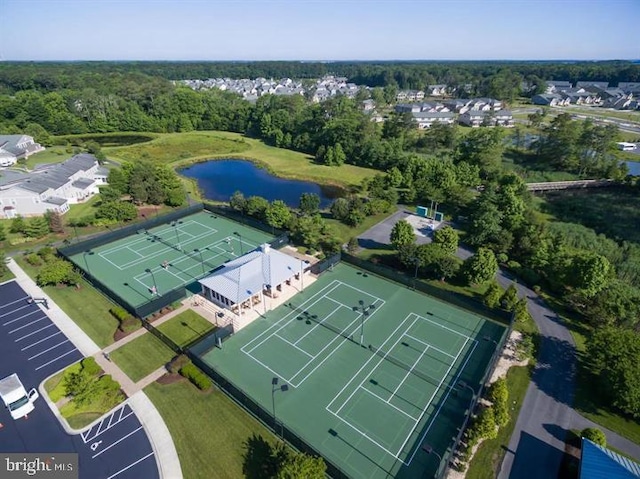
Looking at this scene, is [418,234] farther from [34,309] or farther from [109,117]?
[109,117]

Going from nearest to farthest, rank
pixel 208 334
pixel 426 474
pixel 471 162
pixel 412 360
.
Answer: pixel 426 474 < pixel 412 360 < pixel 208 334 < pixel 471 162

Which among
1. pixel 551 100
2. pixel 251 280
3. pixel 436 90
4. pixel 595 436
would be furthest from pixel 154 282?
pixel 436 90

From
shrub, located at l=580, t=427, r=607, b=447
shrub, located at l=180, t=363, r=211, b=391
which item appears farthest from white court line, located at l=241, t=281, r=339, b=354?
shrub, located at l=580, t=427, r=607, b=447

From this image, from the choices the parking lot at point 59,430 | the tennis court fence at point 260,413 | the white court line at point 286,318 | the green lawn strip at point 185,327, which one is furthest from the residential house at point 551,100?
the parking lot at point 59,430

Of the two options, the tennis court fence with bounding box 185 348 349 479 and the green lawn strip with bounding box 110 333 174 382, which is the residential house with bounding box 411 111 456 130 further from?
the tennis court fence with bounding box 185 348 349 479

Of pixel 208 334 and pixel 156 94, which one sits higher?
pixel 156 94

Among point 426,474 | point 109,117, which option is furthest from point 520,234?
point 109,117
